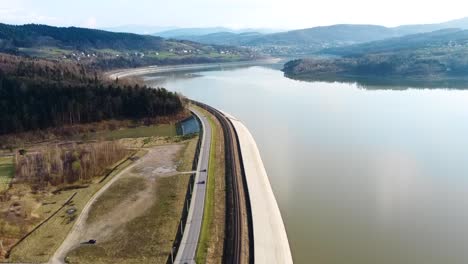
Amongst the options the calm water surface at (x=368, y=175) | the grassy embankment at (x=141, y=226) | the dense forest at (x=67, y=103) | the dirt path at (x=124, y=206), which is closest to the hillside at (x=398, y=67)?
the calm water surface at (x=368, y=175)

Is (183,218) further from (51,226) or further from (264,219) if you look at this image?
(51,226)

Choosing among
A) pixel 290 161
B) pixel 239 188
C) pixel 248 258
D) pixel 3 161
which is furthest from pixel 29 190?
pixel 290 161

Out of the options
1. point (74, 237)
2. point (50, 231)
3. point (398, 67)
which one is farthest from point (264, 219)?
point (398, 67)

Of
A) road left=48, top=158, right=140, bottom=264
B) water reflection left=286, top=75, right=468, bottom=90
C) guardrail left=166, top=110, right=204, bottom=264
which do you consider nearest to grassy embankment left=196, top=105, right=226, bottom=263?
guardrail left=166, top=110, right=204, bottom=264

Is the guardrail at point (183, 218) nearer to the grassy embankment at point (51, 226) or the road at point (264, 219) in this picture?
the road at point (264, 219)

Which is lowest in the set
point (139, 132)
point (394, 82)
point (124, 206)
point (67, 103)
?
point (124, 206)
